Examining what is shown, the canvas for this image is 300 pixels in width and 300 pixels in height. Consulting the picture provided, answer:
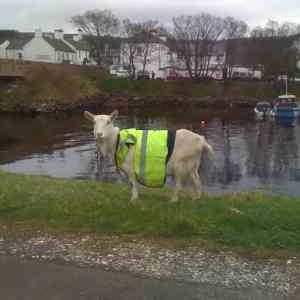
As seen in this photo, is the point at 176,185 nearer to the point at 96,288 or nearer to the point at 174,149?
the point at 174,149

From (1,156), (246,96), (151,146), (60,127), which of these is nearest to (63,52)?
(246,96)

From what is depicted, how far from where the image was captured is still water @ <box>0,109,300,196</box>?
27609 mm

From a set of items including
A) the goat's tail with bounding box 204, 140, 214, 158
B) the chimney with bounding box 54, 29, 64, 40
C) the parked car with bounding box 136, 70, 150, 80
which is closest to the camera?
the goat's tail with bounding box 204, 140, 214, 158

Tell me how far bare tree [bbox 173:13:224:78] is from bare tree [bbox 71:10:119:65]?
16200 millimetres

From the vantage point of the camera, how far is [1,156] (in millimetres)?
37094

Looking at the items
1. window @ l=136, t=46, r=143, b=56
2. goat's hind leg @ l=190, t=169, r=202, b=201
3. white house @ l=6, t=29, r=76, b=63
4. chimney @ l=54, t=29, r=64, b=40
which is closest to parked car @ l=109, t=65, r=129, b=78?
window @ l=136, t=46, r=143, b=56

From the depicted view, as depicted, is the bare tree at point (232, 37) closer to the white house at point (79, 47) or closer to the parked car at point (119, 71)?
the parked car at point (119, 71)

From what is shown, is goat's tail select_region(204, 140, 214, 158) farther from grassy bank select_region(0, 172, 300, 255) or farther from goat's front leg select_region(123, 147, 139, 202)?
goat's front leg select_region(123, 147, 139, 202)

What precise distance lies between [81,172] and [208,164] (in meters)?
7.82

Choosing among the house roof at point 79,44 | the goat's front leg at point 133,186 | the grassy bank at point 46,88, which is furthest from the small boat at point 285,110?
the house roof at point 79,44

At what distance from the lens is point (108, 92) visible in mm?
103125

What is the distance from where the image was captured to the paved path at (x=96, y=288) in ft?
19.5

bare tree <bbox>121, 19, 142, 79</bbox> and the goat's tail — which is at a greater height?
bare tree <bbox>121, 19, 142, 79</bbox>

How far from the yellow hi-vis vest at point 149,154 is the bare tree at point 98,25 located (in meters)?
124
